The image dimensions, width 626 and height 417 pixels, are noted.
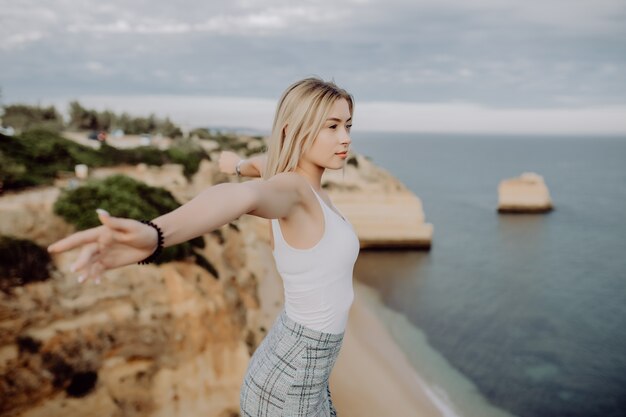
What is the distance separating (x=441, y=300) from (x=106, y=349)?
64.3 ft

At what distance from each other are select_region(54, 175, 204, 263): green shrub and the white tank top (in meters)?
6.88

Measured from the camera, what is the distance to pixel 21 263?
692 centimetres

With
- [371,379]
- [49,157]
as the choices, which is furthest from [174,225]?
[371,379]

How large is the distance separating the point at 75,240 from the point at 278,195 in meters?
0.79

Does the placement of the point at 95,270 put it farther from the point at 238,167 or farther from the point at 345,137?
the point at 238,167

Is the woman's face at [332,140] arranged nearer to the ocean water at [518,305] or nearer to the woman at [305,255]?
the woman at [305,255]

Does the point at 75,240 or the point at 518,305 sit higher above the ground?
the point at 75,240

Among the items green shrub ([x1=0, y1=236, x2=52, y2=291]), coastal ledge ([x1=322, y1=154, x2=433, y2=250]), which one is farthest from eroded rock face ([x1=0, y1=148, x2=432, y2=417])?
coastal ledge ([x1=322, y1=154, x2=433, y2=250])

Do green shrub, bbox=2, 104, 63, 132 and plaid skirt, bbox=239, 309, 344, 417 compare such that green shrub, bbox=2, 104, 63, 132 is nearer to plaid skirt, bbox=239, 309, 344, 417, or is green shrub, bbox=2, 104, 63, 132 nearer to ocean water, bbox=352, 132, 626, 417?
ocean water, bbox=352, 132, 626, 417

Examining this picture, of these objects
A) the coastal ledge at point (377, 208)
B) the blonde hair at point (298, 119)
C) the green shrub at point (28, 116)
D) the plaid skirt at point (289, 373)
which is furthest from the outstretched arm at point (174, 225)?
the coastal ledge at point (377, 208)

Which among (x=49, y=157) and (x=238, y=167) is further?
(x=49, y=157)

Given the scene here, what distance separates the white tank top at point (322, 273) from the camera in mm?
2109

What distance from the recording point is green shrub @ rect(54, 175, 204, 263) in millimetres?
8281

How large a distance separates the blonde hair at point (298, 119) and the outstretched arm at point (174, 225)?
0.37 m
